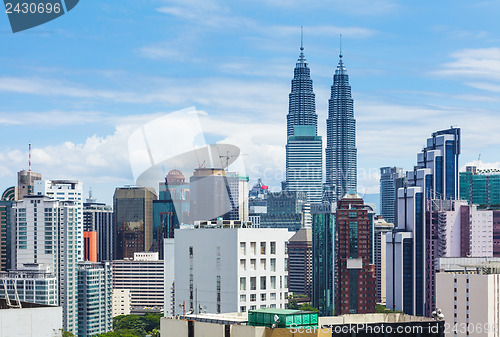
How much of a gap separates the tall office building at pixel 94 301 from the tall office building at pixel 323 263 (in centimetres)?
2289

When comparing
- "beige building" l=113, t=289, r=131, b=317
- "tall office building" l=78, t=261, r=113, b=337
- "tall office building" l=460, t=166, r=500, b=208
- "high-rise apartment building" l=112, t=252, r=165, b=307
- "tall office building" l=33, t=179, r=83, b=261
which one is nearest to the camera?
"tall office building" l=78, t=261, r=113, b=337

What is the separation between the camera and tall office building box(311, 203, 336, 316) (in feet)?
285

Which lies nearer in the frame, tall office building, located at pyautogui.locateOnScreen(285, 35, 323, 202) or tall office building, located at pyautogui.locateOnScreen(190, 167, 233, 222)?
tall office building, located at pyautogui.locateOnScreen(190, 167, 233, 222)

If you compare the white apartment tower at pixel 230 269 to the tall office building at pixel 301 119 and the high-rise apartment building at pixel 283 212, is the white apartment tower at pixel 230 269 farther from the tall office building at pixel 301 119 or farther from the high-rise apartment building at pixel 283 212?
the tall office building at pixel 301 119

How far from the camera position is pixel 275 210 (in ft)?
499

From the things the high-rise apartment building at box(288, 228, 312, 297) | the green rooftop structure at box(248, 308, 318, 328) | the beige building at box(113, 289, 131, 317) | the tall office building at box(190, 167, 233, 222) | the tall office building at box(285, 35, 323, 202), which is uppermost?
the tall office building at box(285, 35, 323, 202)

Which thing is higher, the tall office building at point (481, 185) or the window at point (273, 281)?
the tall office building at point (481, 185)

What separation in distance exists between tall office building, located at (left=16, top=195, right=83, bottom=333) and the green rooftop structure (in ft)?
230

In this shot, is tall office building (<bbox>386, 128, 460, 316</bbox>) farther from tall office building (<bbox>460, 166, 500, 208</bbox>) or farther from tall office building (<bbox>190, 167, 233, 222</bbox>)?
tall office building (<bbox>190, 167, 233, 222</bbox>)

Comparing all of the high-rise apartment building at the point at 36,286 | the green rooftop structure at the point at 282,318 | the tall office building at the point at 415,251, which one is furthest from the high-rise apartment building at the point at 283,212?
the green rooftop structure at the point at 282,318

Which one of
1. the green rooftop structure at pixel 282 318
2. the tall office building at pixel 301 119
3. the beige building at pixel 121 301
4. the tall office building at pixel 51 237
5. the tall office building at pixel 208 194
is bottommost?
the beige building at pixel 121 301

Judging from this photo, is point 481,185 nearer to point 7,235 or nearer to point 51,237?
point 51,237

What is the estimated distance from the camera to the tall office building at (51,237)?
8225cm

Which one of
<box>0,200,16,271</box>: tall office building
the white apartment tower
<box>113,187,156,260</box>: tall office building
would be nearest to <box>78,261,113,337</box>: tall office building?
<box>0,200,16,271</box>: tall office building
